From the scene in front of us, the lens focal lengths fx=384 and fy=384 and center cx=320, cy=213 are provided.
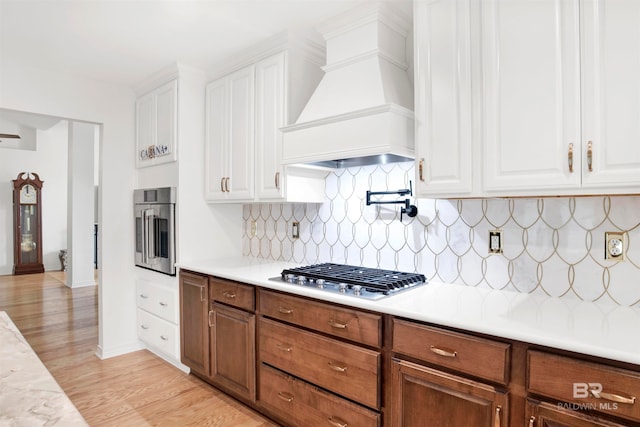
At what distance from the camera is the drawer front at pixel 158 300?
313 centimetres

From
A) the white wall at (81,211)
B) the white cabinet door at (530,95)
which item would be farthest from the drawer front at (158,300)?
the white wall at (81,211)

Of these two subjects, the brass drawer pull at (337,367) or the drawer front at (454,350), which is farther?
the brass drawer pull at (337,367)

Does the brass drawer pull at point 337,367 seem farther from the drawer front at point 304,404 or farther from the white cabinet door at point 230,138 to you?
the white cabinet door at point 230,138

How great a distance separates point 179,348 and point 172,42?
→ 233 cm

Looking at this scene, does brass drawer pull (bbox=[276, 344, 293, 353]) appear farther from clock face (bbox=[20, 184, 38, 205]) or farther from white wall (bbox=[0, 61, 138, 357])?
clock face (bbox=[20, 184, 38, 205])

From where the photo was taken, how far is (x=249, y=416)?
2.49 metres

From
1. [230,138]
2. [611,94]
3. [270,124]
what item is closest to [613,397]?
[611,94]

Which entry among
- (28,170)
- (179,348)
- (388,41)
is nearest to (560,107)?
(388,41)

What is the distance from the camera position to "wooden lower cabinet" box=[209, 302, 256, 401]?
2.43 meters

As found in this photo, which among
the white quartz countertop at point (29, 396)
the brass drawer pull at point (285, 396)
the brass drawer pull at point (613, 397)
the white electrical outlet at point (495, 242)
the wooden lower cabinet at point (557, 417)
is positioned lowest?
the brass drawer pull at point (285, 396)

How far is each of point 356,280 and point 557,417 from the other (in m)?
1.03

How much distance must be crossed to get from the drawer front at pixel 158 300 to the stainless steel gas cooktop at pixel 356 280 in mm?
1232

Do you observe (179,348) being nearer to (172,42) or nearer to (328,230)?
(328,230)

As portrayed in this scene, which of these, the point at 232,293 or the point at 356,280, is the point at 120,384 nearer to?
the point at 232,293
